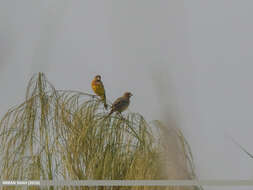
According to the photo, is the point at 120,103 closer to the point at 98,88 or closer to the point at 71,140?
the point at 98,88

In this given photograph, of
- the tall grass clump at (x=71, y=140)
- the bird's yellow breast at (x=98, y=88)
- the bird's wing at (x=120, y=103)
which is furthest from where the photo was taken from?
the bird's yellow breast at (x=98, y=88)

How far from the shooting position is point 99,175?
104 cm

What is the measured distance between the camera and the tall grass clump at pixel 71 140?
100cm

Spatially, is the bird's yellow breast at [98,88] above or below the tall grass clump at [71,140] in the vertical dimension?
above

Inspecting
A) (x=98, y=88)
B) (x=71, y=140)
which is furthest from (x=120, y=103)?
(x=71, y=140)

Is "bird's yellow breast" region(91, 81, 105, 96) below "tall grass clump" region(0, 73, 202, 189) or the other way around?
the other way around

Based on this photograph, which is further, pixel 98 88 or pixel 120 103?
pixel 98 88

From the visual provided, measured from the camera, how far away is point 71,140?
3.45 feet

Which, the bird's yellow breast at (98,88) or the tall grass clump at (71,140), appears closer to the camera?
the tall grass clump at (71,140)

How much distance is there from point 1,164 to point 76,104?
0.29 metres

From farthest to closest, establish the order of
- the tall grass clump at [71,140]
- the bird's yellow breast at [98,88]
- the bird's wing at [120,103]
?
the bird's yellow breast at [98,88], the bird's wing at [120,103], the tall grass clump at [71,140]

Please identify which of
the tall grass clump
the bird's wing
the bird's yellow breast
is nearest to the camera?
Answer: the tall grass clump

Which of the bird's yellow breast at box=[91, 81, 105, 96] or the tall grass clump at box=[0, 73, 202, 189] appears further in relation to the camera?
the bird's yellow breast at box=[91, 81, 105, 96]

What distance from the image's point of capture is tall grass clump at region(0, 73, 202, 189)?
1.00 meters
